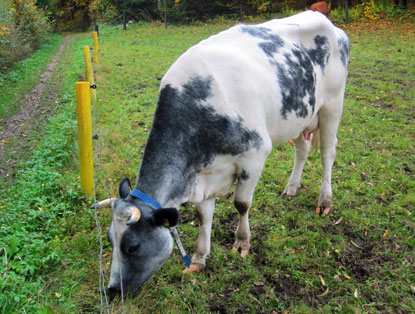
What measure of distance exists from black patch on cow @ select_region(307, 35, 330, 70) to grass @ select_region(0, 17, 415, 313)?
5.88 feet

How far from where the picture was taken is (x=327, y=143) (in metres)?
4.30

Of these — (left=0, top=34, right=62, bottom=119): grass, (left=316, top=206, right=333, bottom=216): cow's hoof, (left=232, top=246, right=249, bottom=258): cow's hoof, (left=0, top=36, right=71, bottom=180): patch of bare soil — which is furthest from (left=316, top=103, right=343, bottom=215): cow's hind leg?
(left=0, top=34, right=62, bottom=119): grass

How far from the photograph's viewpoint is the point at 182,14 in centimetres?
2772

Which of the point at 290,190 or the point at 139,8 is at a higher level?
the point at 139,8

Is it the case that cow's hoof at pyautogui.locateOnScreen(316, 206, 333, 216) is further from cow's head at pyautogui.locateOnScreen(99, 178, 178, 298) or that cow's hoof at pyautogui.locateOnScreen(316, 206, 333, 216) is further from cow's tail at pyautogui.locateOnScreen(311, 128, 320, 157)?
cow's head at pyautogui.locateOnScreen(99, 178, 178, 298)

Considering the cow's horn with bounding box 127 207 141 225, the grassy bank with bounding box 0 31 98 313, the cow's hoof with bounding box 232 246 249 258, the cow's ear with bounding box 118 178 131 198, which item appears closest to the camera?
the cow's horn with bounding box 127 207 141 225

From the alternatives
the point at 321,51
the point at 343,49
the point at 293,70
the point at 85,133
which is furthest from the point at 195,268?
the point at 343,49

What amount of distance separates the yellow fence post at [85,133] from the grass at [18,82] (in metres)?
4.74

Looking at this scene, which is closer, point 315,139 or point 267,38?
point 267,38

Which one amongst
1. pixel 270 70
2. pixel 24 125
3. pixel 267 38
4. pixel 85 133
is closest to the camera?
pixel 270 70

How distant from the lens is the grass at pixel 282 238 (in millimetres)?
2918

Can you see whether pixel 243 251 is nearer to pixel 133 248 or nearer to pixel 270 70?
pixel 133 248

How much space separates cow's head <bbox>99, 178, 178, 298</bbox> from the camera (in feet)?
7.68

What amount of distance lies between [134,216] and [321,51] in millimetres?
2916
